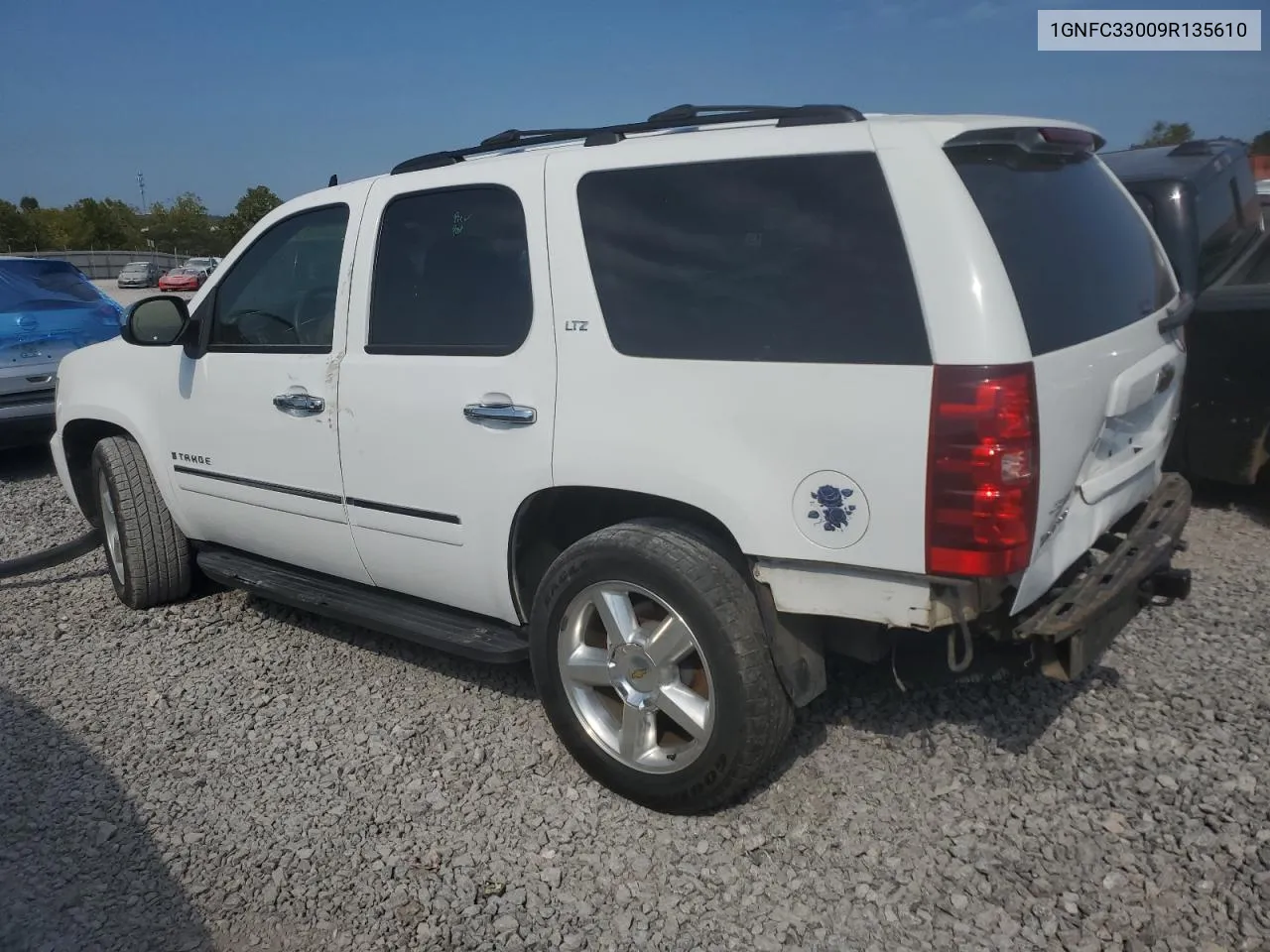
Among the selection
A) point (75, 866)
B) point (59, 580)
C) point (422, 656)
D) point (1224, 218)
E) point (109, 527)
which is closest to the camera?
point (75, 866)

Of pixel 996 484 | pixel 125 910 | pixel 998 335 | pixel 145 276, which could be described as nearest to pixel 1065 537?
pixel 996 484

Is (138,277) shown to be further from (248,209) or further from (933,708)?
(933,708)

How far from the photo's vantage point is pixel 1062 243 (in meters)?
2.88

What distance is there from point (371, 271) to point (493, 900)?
217 cm

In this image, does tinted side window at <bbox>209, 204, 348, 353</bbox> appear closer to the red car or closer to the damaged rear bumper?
the damaged rear bumper

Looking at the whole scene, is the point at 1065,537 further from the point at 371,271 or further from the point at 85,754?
the point at 85,754

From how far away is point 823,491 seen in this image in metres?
2.66

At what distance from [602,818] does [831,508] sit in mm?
1248

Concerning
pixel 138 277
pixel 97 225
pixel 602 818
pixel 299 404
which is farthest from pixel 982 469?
pixel 97 225

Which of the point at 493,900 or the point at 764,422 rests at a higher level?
the point at 764,422

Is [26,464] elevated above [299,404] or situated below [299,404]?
below

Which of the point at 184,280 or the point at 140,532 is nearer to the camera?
the point at 140,532

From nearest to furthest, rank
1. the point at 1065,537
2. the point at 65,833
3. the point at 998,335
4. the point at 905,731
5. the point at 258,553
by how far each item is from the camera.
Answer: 1. the point at 998,335
2. the point at 1065,537
3. the point at 65,833
4. the point at 905,731
5. the point at 258,553

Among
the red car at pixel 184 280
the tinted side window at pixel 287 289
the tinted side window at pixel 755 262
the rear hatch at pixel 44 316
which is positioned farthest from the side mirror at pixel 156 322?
the red car at pixel 184 280
